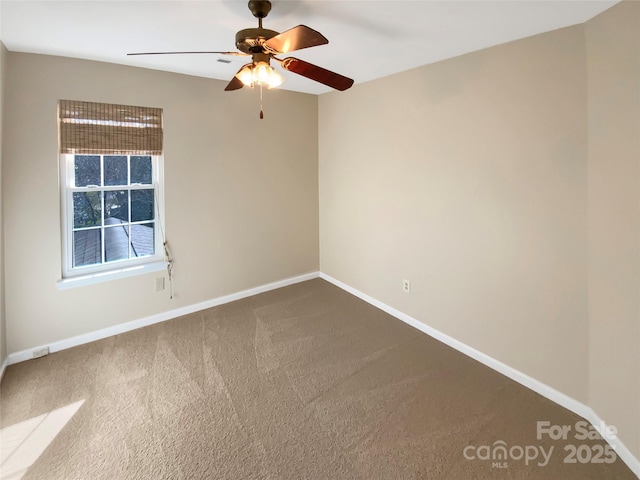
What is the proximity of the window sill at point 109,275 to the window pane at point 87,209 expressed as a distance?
46 centimetres

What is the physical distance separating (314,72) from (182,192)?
7.00 ft

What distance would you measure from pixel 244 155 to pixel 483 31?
2.52 m

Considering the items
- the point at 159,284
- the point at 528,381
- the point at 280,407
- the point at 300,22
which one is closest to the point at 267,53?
the point at 300,22

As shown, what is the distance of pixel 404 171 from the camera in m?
3.23

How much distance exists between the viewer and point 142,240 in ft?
10.9

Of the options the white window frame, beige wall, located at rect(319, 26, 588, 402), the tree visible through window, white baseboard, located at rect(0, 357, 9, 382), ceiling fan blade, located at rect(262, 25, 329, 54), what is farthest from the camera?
the tree visible through window

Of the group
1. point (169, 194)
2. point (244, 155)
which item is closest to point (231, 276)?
point (169, 194)

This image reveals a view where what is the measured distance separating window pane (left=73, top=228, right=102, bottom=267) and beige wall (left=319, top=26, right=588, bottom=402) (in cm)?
267

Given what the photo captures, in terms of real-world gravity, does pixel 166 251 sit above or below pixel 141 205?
below

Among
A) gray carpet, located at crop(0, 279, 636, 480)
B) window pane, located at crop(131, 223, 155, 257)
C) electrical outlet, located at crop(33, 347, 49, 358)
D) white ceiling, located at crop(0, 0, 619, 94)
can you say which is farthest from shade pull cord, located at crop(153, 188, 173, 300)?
white ceiling, located at crop(0, 0, 619, 94)

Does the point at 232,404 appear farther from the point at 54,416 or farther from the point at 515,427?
the point at 515,427

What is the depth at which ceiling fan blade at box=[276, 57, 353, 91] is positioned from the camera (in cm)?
174

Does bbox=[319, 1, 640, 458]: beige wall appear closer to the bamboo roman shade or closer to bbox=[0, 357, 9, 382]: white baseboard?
the bamboo roman shade

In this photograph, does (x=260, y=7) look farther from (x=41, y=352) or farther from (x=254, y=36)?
(x=41, y=352)
